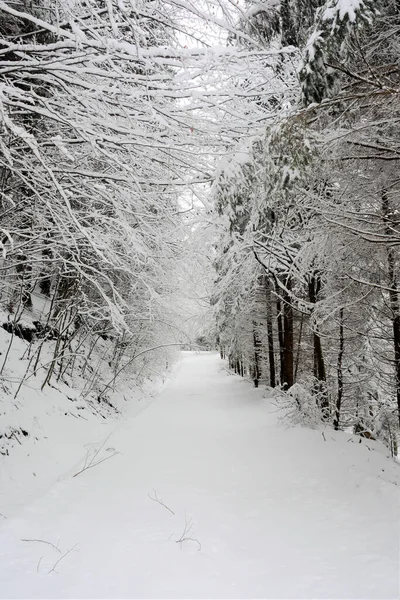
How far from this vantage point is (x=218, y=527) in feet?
13.4

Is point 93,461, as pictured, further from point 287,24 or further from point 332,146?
point 287,24

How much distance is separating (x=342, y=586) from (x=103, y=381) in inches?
396

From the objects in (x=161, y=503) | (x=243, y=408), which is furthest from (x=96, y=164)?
(x=243, y=408)

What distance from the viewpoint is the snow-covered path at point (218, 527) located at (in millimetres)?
2979

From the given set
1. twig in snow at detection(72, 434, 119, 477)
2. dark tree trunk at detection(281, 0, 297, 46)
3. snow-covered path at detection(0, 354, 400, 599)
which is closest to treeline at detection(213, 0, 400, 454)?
dark tree trunk at detection(281, 0, 297, 46)

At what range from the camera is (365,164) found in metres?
5.39

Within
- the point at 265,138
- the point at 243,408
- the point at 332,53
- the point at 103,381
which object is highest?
the point at 332,53

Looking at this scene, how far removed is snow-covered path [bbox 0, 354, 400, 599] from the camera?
298 cm

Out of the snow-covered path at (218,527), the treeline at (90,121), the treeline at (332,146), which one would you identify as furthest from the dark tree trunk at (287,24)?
the snow-covered path at (218,527)

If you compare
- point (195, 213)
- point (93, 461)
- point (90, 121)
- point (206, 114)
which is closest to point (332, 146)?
point (206, 114)

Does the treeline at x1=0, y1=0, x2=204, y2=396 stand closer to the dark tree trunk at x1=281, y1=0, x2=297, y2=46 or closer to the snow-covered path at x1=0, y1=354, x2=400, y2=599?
the dark tree trunk at x1=281, y1=0, x2=297, y2=46

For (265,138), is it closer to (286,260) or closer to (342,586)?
(342,586)

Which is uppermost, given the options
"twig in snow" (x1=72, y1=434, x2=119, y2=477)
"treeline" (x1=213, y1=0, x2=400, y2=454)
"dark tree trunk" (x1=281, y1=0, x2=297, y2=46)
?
"dark tree trunk" (x1=281, y1=0, x2=297, y2=46)

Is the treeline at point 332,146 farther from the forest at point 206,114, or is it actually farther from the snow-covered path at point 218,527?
the snow-covered path at point 218,527
